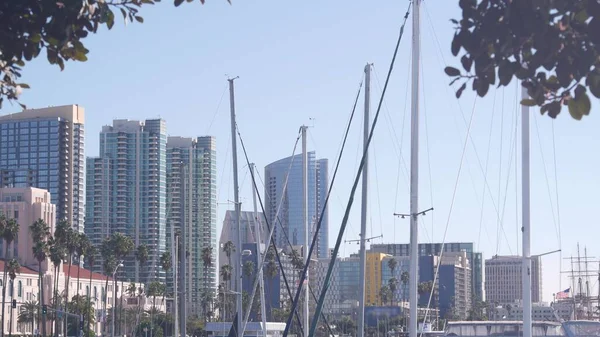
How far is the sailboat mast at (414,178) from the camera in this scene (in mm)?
29703

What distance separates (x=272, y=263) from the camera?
137 metres

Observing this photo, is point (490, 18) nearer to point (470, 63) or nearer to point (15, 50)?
point (470, 63)

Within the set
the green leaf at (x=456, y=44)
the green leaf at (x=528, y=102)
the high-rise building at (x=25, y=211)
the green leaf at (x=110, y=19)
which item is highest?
the high-rise building at (x=25, y=211)

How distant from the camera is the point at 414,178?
1180 inches

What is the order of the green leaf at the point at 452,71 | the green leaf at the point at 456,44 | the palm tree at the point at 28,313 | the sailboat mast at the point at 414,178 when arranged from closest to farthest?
the green leaf at the point at 456,44 < the green leaf at the point at 452,71 < the sailboat mast at the point at 414,178 < the palm tree at the point at 28,313

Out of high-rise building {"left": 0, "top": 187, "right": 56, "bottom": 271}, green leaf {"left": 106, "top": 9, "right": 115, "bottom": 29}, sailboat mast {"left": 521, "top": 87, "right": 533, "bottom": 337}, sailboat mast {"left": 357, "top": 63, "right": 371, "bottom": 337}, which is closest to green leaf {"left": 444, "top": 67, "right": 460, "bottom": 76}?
green leaf {"left": 106, "top": 9, "right": 115, "bottom": 29}

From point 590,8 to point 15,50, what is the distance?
614cm

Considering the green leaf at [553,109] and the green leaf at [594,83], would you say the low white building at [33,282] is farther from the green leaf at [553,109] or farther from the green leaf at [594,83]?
the green leaf at [594,83]

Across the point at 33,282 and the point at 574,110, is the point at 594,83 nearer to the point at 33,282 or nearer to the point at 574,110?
the point at 574,110

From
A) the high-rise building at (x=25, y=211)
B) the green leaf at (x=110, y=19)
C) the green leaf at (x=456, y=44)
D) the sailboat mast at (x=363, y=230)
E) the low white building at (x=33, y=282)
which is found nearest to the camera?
the green leaf at (x=456, y=44)

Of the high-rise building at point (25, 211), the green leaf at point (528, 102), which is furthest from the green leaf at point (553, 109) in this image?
the high-rise building at point (25, 211)

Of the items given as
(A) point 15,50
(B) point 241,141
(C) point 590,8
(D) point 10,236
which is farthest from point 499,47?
(D) point 10,236

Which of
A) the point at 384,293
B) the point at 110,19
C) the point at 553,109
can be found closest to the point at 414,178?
the point at 110,19

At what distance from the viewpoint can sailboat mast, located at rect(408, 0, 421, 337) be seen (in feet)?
97.5
